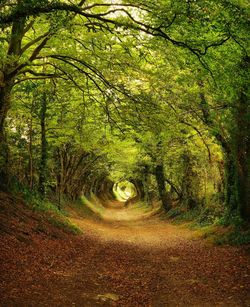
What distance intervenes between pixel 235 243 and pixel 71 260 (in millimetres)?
7059

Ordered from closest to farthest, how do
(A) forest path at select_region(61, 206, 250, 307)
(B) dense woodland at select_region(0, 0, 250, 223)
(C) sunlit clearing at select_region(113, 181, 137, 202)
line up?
(B) dense woodland at select_region(0, 0, 250, 223) < (A) forest path at select_region(61, 206, 250, 307) < (C) sunlit clearing at select_region(113, 181, 137, 202)

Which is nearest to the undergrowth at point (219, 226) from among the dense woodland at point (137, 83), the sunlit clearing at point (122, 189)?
the dense woodland at point (137, 83)

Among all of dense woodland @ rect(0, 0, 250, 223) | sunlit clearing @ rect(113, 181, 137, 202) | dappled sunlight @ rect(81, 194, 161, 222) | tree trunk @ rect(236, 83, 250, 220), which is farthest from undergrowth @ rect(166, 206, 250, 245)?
sunlit clearing @ rect(113, 181, 137, 202)

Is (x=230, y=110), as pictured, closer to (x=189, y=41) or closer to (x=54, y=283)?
(x=189, y=41)

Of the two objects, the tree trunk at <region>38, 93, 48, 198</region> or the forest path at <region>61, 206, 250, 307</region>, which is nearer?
the forest path at <region>61, 206, 250, 307</region>

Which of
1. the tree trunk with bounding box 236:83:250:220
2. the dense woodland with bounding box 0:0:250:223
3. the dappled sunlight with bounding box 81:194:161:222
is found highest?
the dense woodland with bounding box 0:0:250:223

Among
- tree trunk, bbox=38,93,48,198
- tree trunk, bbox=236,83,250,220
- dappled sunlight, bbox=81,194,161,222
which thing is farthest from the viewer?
dappled sunlight, bbox=81,194,161,222

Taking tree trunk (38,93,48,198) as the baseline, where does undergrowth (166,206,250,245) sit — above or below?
below

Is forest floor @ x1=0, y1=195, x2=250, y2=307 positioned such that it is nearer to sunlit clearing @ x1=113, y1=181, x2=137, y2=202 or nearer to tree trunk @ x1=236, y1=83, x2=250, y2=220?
tree trunk @ x1=236, y1=83, x2=250, y2=220

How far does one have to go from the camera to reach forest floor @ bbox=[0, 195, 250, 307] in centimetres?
824

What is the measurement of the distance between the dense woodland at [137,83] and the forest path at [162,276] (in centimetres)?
418

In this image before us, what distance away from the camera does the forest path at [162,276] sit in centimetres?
847

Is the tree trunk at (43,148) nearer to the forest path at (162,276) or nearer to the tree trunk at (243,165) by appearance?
the forest path at (162,276)

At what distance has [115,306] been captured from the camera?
796cm
